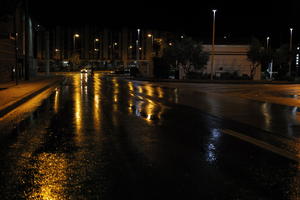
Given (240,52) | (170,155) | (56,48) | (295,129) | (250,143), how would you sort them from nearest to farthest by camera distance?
1. (170,155)
2. (250,143)
3. (295,129)
4. (240,52)
5. (56,48)

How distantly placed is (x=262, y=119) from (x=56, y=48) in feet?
430

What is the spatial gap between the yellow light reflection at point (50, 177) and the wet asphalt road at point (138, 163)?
0.5 inches

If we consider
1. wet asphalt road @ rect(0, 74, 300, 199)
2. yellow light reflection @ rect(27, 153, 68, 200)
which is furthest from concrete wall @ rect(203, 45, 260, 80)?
yellow light reflection @ rect(27, 153, 68, 200)

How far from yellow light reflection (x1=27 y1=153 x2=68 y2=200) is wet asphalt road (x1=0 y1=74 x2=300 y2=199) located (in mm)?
14

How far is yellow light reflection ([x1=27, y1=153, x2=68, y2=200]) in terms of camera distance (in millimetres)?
Result: 5043

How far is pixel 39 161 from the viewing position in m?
6.84

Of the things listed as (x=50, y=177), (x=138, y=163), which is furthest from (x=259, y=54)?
(x=50, y=177)

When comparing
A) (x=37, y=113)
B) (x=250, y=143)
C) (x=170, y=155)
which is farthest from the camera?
(x=37, y=113)

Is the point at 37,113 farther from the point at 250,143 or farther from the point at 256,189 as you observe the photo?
the point at 256,189

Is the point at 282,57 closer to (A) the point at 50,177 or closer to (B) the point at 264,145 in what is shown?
(B) the point at 264,145

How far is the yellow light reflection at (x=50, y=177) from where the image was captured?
5.04m

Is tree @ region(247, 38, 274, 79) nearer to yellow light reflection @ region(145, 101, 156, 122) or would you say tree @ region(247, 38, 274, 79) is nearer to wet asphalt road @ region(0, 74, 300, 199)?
yellow light reflection @ region(145, 101, 156, 122)

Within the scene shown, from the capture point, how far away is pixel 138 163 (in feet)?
21.9

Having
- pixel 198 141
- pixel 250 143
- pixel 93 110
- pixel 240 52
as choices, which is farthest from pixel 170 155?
pixel 240 52
